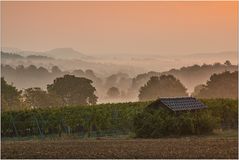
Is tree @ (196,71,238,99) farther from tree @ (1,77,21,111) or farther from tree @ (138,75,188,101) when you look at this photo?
tree @ (1,77,21,111)

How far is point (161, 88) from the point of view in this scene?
76188 millimetres

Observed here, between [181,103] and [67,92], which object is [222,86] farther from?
[181,103]

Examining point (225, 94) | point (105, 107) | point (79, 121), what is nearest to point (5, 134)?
point (79, 121)

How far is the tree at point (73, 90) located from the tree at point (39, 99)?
912mm

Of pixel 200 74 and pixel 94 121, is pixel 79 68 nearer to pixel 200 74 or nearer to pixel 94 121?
pixel 200 74

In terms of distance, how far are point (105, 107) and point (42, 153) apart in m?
19.6

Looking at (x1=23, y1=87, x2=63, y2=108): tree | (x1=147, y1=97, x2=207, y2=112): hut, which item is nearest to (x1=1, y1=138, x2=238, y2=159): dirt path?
(x1=147, y1=97, x2=207, y2=112): hut

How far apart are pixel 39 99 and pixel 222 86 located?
25.8 metres

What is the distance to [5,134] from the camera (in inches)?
1478

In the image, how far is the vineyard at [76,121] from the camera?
123ft

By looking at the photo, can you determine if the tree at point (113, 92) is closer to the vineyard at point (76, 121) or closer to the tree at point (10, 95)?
the tree at point (10, 95)

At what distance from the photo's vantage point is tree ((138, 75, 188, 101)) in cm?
7612

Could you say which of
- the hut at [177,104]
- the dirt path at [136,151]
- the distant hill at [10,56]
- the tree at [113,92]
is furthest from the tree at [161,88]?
the dirt path at [136,151]

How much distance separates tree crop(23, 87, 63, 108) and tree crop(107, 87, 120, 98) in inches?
795
